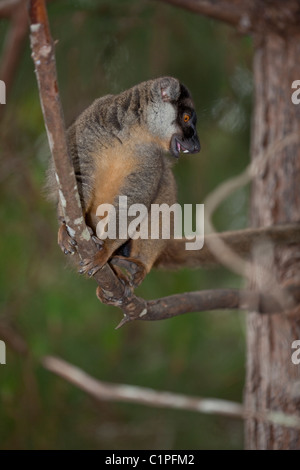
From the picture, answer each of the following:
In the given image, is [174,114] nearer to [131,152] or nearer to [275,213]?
[131,152]

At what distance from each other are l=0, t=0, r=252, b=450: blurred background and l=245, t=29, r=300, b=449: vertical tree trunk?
32cm

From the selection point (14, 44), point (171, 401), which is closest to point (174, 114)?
point (171, 401)

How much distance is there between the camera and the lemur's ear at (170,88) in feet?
6.61

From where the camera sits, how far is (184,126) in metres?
2.04

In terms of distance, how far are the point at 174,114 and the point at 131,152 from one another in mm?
363

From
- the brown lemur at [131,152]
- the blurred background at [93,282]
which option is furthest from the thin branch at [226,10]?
the brown lemur at [131,152]

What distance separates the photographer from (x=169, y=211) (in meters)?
2.77

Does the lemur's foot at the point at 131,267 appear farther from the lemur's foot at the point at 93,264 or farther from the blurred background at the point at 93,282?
the blurred background at the point at 93,282

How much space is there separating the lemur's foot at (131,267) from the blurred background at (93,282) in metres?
0.60

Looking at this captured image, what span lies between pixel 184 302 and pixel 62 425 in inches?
89.4

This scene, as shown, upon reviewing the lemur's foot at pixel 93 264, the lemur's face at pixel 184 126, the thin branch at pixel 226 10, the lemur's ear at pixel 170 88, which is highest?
the thin branch at pixel 226 10

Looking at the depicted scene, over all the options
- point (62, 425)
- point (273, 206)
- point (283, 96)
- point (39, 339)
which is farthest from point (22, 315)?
point (283, 96)

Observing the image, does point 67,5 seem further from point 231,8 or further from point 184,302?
point 184,302

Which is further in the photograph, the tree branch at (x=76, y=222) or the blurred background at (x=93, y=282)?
the blurred background at (x=93, y=282)
